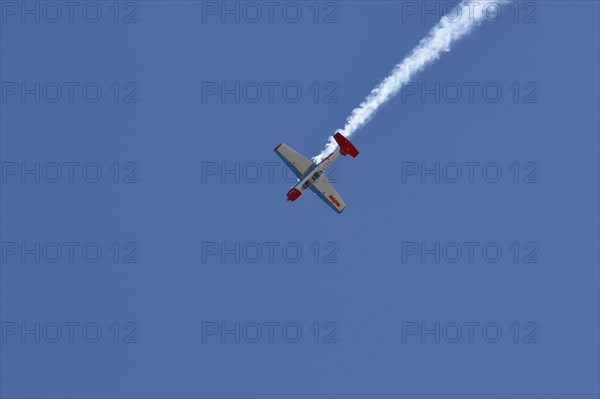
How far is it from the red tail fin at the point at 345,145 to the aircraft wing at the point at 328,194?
170 inches

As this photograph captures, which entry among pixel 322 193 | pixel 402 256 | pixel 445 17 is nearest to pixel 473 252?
pixel 402 256

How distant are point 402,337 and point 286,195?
15237mm

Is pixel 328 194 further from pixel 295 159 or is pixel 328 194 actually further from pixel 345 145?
pixel 345 145

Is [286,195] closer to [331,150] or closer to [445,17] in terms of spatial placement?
[331,150]

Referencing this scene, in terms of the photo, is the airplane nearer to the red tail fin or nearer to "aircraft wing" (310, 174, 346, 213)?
"aircraft wing" (310, 174, 346, 213)

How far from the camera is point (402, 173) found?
7062cm

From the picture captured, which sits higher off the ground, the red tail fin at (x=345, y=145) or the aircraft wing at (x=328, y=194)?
the red tail fin at (x=345, y=145)

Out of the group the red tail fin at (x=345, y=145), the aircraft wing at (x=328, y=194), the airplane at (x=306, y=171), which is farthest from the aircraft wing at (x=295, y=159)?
the red tail fin at (x=345, y=145)

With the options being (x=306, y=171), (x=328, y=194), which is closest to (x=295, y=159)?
A: (x=306, y=171)

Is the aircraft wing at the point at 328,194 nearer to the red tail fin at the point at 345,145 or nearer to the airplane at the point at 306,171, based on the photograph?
the airplane at the point at 306,171

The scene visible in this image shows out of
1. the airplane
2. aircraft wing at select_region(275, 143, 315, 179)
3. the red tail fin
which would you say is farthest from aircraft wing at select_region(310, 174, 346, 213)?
the red tail fin

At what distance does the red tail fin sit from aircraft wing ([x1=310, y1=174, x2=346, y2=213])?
432 centimetres

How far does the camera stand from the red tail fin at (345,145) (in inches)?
2625

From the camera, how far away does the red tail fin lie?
219ft
